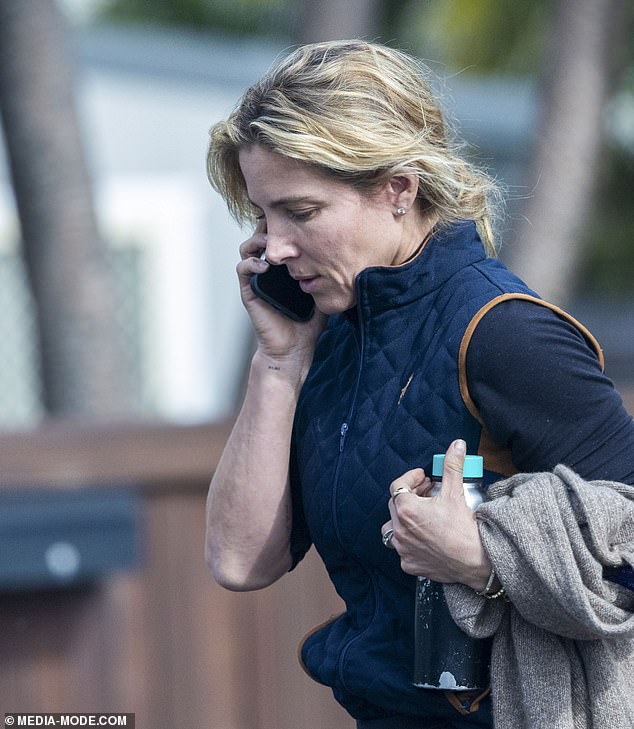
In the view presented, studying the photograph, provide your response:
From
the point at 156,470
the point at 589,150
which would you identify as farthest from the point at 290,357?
the point at 589,150

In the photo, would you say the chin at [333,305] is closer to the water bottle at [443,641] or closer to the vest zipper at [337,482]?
the vest zipper at [337,482]

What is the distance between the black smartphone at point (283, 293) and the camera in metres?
2.48

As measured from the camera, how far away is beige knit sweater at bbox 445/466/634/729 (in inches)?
72.6

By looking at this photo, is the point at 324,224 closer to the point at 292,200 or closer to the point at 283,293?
the point at 292,200

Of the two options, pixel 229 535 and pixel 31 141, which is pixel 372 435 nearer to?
pixel 229 535

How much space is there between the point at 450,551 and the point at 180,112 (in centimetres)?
921

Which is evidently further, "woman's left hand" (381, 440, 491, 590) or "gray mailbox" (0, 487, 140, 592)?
"gray mailbox" (0, 487, 140, 592)

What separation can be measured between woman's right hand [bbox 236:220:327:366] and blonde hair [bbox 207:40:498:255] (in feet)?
0.82

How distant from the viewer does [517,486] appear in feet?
6.32

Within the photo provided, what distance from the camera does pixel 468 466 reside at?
1.93 meters

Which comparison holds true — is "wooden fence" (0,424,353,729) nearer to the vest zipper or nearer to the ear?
the vest zipper

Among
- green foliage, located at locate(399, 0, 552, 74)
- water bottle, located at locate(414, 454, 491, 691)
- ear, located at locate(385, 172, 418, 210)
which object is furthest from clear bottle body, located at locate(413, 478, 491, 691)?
green foliage, located at locate(399, 0, 552, 74)

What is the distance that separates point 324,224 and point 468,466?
1.68 ft

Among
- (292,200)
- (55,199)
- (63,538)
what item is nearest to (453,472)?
(292,200)
